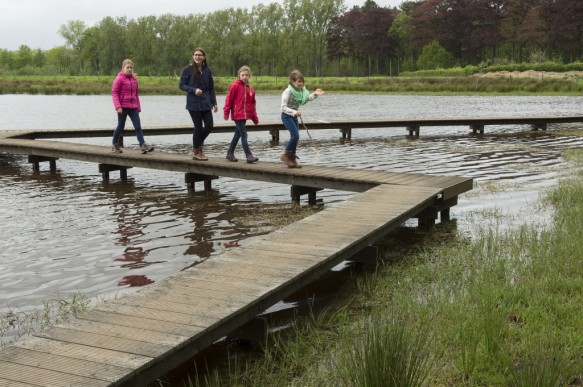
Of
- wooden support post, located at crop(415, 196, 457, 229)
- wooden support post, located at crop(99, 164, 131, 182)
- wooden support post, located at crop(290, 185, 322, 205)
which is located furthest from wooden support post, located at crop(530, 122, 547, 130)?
wooden support post, located at crop(415, 196, 457, 229)

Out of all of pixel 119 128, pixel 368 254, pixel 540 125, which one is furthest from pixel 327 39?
pixel 368 254

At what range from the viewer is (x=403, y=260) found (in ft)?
24.8

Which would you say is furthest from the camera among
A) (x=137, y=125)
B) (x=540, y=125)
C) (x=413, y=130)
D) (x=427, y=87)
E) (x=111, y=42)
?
(x=111, y=42)

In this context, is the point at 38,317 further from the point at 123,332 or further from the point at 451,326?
the point at 451,326

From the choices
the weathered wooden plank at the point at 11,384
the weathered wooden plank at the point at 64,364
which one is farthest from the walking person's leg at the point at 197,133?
the weathered wooden plank at the point at 11,384

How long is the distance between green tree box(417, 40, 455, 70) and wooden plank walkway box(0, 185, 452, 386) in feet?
301

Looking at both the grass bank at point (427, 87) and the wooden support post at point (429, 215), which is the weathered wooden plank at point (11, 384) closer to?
the wooden support post at point (429, 215)

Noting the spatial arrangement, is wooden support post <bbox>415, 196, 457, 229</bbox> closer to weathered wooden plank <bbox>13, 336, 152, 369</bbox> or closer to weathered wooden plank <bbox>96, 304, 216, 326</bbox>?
weathered wooden plank <bbox>96, 304, 216, 326</bbox>

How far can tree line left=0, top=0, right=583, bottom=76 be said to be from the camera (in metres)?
95.6

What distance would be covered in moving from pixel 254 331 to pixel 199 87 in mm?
7215

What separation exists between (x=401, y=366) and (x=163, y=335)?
1600 mm

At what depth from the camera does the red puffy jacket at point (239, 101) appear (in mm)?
11363

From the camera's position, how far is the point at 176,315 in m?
4.71

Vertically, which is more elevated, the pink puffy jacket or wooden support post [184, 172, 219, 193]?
the pink puffy jacket
